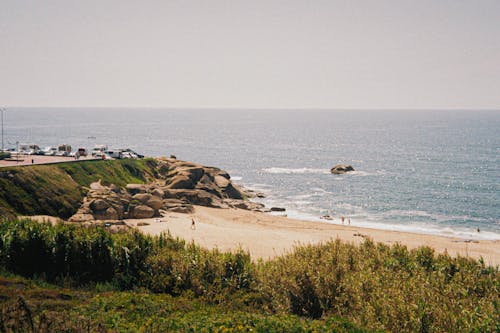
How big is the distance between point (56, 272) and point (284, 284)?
11.6m

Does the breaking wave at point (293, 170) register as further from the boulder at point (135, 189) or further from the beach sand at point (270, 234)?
the boulder at point (135, 189)

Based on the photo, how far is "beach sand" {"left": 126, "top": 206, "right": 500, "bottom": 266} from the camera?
3944 cm

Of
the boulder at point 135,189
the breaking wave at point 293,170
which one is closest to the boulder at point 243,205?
the boulder at point 135,189

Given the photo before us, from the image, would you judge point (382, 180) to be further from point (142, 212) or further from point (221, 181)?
point (142, 212)

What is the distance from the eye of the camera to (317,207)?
6506cm

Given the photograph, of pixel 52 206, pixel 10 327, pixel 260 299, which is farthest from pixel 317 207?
pixel 10 327

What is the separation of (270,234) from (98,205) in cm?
1829

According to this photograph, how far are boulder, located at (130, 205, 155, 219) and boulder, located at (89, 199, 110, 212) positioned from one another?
3.13 metres

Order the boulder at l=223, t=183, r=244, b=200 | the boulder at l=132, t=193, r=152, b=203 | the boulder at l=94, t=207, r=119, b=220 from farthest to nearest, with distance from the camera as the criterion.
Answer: the boulder at l=223, t=183, r=244, b=200 → the boulder at l=132, t=193, r=152, b=203 → the boulder at l=94, t=207, r=119, b=220

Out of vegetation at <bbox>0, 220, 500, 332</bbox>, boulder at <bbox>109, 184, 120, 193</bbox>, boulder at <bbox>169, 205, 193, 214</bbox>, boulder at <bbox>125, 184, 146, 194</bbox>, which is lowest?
boulder at <bbox>169, 205, 193, 214</bbox>

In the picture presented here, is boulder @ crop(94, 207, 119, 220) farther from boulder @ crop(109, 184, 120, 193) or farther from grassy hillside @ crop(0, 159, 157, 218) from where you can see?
boulder @ crop(109, 184, 120, 193)

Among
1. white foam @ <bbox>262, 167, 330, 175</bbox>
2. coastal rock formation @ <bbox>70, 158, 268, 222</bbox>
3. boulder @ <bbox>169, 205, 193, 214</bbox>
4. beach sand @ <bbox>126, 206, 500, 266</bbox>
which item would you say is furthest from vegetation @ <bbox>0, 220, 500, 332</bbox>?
white foam @ <bbox>262, 167, 330, 175</bbox>

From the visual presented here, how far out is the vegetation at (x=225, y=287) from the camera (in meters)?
13.7

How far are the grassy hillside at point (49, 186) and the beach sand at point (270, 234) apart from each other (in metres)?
7.18
